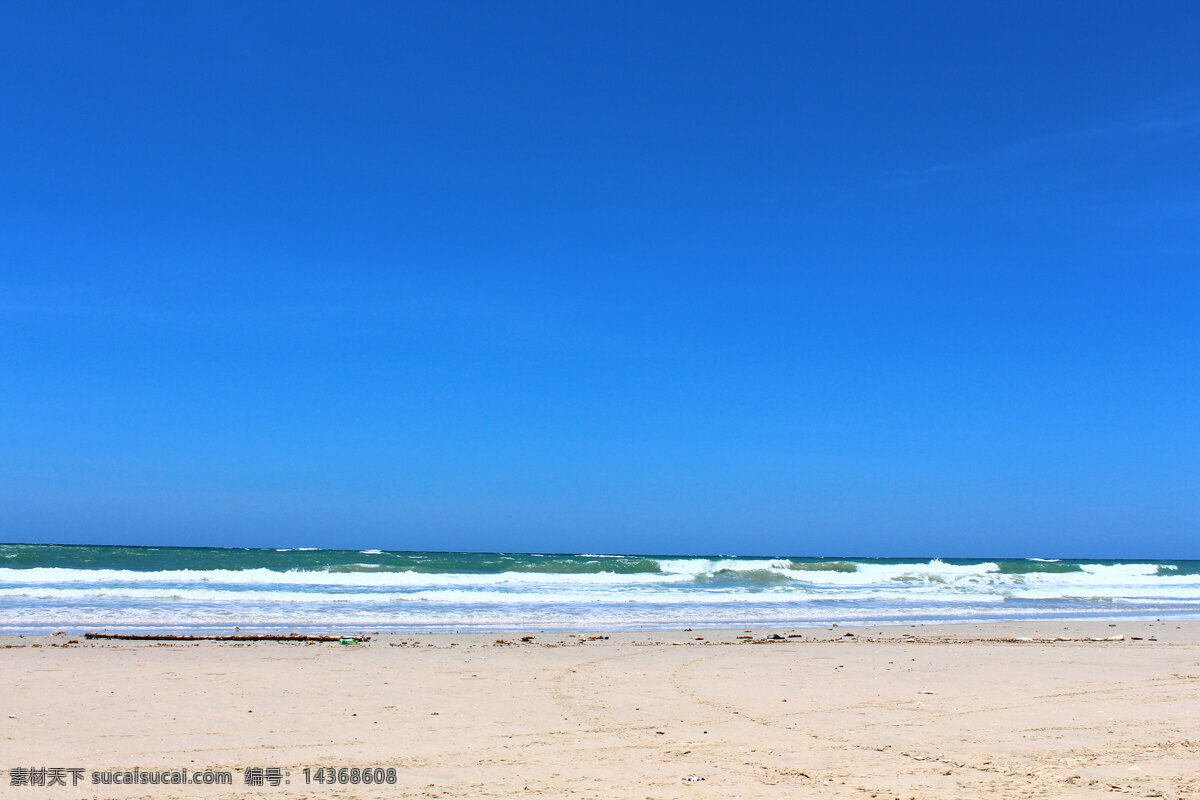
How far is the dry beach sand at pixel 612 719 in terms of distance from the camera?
472cm

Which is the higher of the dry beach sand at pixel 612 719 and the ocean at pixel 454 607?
the dry beach sand at pixel 612 719

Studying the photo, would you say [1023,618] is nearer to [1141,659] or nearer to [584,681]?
[1141,659]

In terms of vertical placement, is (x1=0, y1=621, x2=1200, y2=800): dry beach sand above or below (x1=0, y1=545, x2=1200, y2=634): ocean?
above

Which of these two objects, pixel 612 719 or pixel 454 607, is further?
pixel 454 607

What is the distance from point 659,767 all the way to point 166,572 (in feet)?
113

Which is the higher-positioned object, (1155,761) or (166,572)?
(1155,761)

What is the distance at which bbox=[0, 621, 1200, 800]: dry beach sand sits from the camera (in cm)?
472

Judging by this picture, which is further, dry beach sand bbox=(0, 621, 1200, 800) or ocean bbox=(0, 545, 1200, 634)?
ocean bbox=(0, 545, 1200, 634)

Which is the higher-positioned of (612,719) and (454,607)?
(612,719)

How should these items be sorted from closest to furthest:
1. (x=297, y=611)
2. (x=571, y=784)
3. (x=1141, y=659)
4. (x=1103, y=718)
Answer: (x=571, y=784) → (x=1103, y=718) → (x=1141, y=659) → (x=297, y=611)

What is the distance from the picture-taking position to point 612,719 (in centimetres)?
646

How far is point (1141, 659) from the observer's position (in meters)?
10.5

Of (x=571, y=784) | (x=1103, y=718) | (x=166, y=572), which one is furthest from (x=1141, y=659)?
(x=166, y=572)

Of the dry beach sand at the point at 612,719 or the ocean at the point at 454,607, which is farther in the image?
the ocean at the point at 454,607
